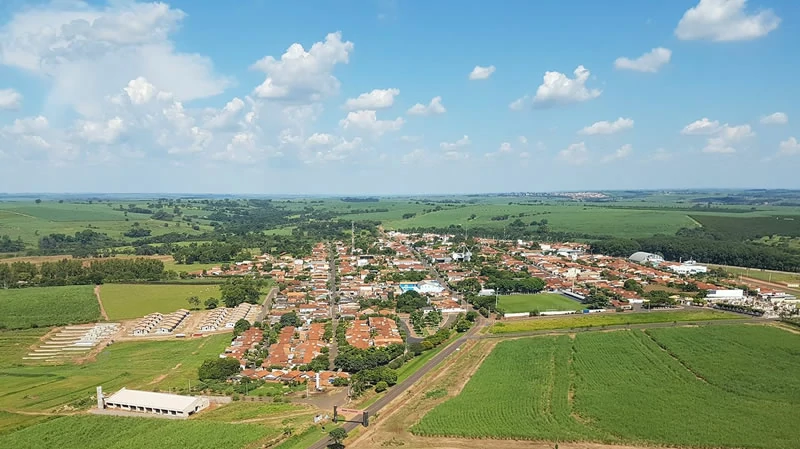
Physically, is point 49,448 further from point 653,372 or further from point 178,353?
point 653,372

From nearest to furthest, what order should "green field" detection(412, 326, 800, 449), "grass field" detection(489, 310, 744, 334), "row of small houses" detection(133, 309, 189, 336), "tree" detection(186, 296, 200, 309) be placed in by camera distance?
1. "green field" detection(412, 326, 800, 449)
2. "grass field" detection(489, 310, 744, 334)
3. "row of small houses" detection(133, 309, 189, 336)
4. "tree" detection(186, 296, 200, 309)

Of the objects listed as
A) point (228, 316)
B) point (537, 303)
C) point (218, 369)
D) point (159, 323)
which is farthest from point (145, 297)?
point (537, 303)

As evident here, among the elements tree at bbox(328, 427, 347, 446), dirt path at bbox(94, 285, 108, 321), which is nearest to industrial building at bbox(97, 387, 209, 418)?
tree at bbox(328, 427, 347, 446)

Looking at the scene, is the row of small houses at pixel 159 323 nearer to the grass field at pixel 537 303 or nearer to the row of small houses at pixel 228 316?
the row of small houses at pixel 228 316

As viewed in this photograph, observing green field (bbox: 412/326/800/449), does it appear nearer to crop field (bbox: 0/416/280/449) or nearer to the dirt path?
crop field (bbox: 0/416/280/449)

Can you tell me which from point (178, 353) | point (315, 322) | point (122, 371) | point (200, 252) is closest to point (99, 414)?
point (122, 371)
